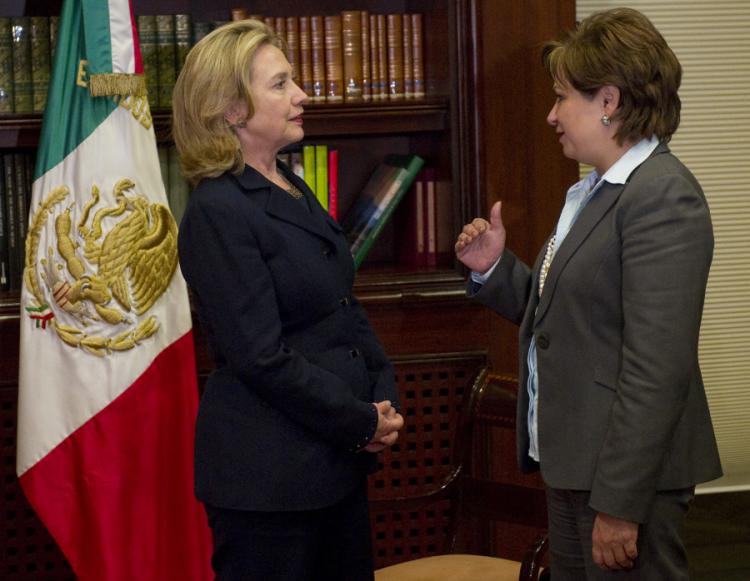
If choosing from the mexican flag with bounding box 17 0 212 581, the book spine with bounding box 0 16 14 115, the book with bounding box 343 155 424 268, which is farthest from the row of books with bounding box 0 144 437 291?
the mexican flag with bounding box 17 0 212 581

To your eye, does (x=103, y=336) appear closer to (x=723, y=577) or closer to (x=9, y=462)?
(x=9, y=462)

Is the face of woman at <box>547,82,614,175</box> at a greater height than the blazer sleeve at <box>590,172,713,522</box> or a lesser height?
greater

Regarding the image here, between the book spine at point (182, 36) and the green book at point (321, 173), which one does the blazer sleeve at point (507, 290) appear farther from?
the book spine at point (182, 36)

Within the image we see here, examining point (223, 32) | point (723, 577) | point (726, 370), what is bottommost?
point (723, 577)

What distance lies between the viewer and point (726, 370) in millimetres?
4312

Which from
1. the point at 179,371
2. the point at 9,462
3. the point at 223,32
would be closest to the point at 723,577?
the point at 179,371

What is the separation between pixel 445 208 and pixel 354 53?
538 mm

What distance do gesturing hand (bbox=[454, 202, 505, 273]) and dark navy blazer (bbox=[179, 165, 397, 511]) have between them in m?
0.27

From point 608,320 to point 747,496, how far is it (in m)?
2.81

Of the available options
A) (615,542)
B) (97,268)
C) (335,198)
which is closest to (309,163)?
(335,198)

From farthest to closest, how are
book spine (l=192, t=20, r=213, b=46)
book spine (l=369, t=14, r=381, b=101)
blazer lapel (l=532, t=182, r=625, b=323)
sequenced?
book spine (l=369, t=14, r=381, b=101) → book spine (l=192, t=20, r=213, b=46) → blazer lapel (l=532, t=182, r=625, b=323)

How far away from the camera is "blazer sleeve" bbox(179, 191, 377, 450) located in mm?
2037

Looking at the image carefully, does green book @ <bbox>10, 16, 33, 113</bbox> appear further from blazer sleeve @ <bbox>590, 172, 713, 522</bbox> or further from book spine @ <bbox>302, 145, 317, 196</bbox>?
blazer sleeve @ <bbox>590, 172, 713, 522</bbox>

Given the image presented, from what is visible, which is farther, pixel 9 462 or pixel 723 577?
pixel 723 577
